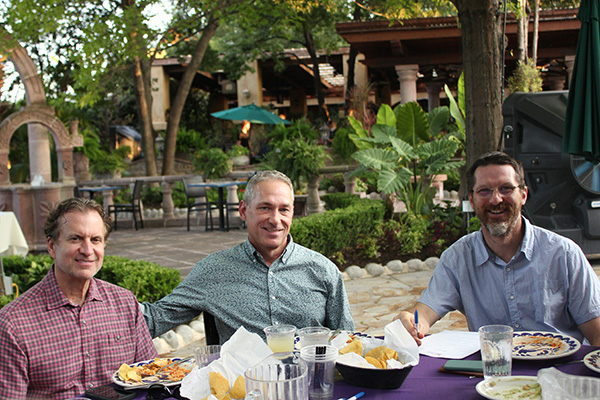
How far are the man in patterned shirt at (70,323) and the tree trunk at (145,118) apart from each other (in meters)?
14.9

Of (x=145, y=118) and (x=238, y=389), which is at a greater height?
(x=145, y=118)

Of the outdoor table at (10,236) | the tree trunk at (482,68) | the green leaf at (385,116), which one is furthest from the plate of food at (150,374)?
the green leaf at (385,116)

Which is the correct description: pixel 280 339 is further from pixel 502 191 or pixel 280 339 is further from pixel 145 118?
pixel 145 118

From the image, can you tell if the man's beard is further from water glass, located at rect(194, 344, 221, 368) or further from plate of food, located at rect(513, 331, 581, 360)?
water glass, located at rect(194, 344, 221, 368)

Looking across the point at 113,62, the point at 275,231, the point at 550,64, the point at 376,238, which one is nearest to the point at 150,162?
the point at 113,62

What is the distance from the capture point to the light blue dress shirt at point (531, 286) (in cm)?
281

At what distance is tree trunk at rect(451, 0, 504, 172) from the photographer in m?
7.68

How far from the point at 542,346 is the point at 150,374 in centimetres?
139

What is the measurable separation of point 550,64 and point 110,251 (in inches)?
533

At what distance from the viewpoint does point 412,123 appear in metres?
10.0

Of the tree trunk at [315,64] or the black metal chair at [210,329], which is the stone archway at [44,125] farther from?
the tree trunk at [315,64]

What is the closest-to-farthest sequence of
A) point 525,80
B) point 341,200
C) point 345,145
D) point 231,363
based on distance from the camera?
point 231,363 → point 525,80 → point 341,200 → point 345,145

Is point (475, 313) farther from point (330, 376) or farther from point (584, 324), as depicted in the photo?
point (330, 376)

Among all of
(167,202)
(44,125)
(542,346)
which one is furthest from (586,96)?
(167,202)
